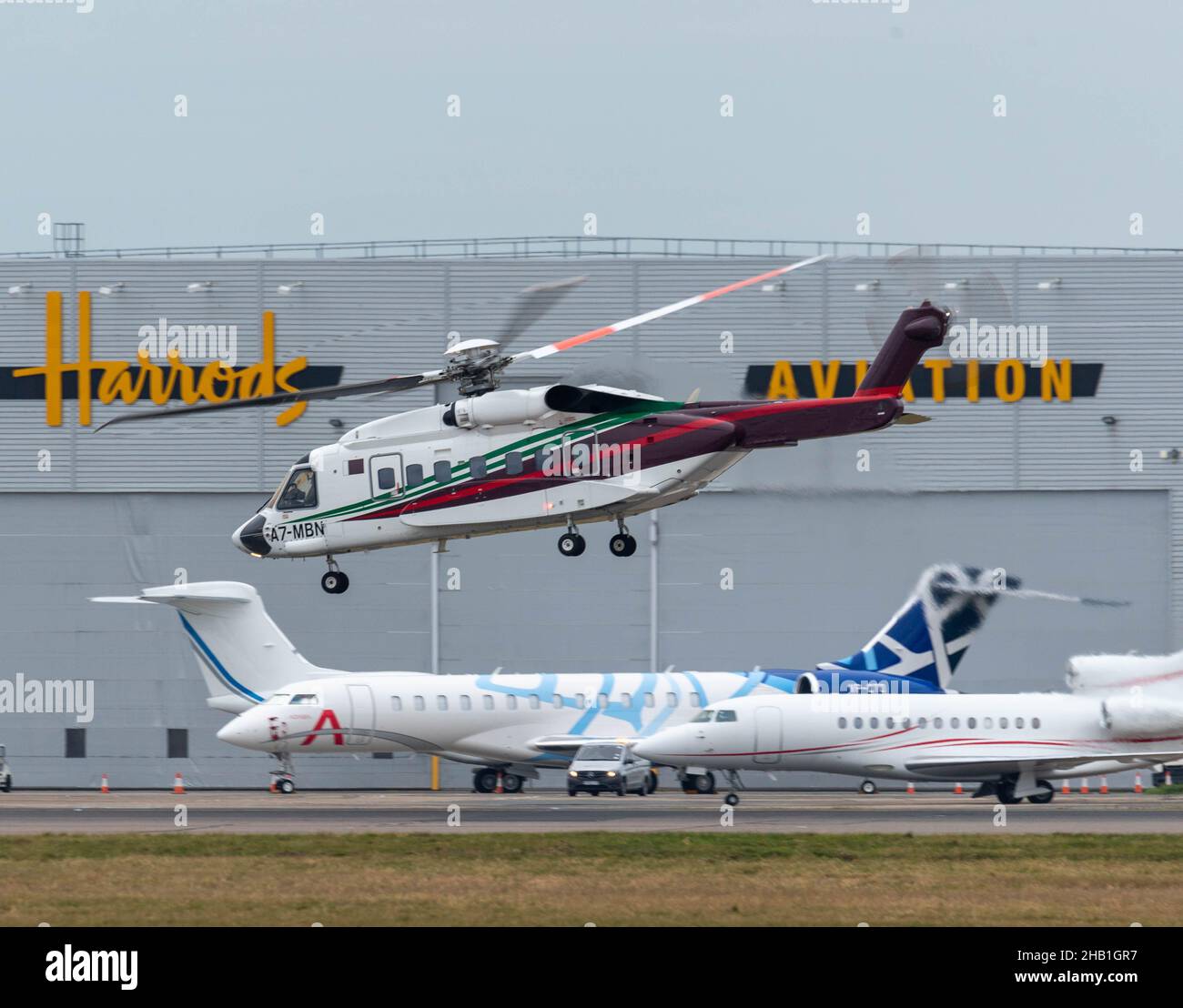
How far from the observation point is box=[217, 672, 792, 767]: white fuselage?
4369 cm

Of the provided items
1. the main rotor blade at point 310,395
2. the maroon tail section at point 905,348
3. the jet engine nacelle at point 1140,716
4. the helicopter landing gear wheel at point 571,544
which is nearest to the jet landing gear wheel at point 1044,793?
the jet engine nacelle at point 1140,716

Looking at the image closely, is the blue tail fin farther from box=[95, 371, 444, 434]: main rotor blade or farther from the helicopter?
box=[95, 371, 444, 434]: main rotor blade

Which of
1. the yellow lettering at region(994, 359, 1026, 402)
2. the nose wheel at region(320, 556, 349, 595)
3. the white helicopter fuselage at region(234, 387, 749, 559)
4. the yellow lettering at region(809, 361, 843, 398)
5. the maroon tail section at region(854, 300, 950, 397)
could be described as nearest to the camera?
the white helicopter fuselage at region(234, 387, 749, 559)

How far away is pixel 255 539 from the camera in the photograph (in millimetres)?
28516

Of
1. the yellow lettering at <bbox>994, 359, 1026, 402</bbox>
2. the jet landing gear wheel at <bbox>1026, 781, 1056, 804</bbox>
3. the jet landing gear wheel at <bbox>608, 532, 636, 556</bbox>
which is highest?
the yellow lettering at <bbox>994, 359, 1026, 402</bbox>

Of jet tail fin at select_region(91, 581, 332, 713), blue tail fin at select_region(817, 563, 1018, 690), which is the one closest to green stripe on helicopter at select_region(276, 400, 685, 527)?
blue tail fin at select_region(817, 563, 1018, 690)

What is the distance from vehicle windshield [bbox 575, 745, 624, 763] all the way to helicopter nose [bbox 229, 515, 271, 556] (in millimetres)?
17382

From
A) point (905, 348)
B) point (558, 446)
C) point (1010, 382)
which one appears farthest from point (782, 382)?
point (558, 446)

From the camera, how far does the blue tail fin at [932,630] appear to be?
144ft

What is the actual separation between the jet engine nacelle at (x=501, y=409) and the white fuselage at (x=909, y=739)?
15548 mm

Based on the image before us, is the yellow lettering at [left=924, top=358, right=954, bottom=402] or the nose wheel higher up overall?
the yellow lettering at [left=924, top=358, right=954, bottom=402]

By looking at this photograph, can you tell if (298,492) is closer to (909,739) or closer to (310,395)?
(310,395)

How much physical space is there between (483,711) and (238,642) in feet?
26.2
